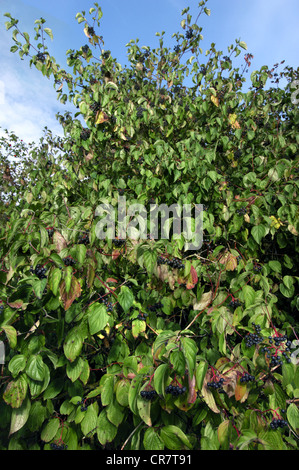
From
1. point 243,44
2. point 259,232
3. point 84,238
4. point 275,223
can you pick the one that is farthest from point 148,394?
point 243,44

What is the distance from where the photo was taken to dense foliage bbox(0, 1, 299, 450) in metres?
1.24

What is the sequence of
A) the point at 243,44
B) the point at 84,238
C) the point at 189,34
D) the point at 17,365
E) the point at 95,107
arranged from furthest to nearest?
the point at 189,34 → the point at 243,44 → the point at 95,107 → the point at 84,238 → the point at 17,365

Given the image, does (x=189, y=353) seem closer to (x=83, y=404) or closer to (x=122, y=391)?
(x=122, y=391)

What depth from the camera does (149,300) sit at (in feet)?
6.60

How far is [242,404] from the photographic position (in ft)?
4.64

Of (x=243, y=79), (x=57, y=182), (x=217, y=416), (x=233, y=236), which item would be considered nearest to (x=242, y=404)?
(x=217, y=416)

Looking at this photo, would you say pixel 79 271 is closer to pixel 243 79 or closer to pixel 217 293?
pixel 217 293

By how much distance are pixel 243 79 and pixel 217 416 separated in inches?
142

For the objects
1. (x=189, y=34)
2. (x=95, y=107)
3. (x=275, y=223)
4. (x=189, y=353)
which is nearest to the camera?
(x=189, y=353)

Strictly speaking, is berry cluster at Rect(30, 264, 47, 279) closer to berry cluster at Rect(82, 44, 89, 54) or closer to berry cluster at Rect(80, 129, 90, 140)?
berry cluster at Rect(80, 129, 90, 140)

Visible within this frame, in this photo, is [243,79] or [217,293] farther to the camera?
[243,79]

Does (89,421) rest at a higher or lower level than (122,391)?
lower

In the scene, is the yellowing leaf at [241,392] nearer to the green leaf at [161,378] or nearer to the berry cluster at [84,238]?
the green leaf at [161,378]
